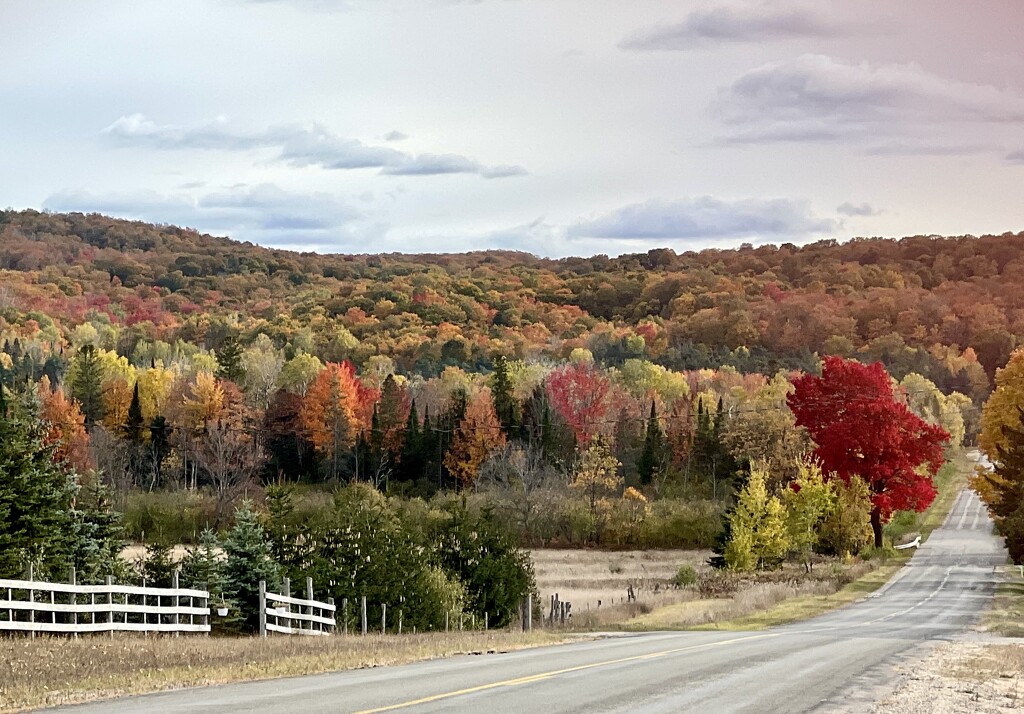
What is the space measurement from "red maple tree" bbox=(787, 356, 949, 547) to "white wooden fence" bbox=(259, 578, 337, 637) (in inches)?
1772

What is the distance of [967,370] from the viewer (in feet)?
619

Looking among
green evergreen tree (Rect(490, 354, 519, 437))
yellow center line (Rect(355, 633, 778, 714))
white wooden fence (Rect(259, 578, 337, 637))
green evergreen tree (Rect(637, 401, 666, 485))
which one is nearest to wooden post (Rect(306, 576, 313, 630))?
white wooden fence (Rect(259, 578, 337, 637))

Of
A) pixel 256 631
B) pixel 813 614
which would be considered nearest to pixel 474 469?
pixel 813 614

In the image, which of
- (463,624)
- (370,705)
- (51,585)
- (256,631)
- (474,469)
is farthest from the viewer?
(474,469)

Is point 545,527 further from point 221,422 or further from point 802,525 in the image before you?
point 221,422

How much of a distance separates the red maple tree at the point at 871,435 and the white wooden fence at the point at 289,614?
4502 centimetres

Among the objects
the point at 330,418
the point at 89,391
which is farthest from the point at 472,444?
the point at 89,391

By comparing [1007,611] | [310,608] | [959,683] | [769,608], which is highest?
[959,683]

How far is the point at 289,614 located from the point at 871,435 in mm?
51145

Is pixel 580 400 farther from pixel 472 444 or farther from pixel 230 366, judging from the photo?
pixel 230 366

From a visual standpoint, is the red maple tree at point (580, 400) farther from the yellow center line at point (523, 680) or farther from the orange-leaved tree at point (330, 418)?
the yellow center line at point (523, 680)

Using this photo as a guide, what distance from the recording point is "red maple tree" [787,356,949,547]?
73000 millimetres

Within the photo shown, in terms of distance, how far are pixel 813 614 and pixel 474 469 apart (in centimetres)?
6980

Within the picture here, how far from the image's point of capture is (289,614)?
93.7ft
